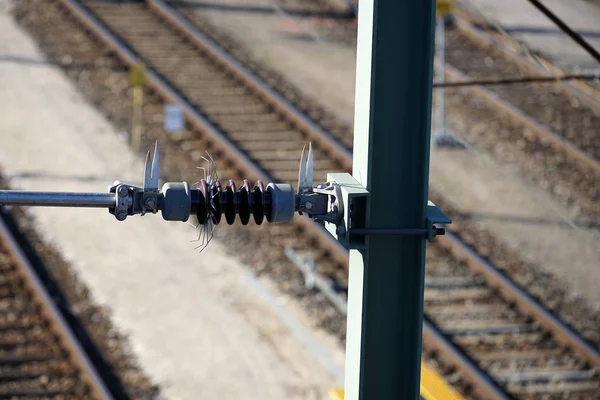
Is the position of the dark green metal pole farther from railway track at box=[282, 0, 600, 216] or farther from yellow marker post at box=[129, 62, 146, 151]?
yellow marker post at box=[129, 62, 146, 151]

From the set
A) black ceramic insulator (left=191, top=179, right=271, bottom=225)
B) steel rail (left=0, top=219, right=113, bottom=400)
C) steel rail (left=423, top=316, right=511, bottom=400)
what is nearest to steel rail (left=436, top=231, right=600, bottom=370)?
steel rail (left=423, top=316, right=511, bottom=400)

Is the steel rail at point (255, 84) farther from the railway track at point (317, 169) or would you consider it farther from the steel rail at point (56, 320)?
the steel rail at point (56, 320)

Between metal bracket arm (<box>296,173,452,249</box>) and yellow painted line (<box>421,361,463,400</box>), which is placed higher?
metal bracket arm (<box>296,173,452,249</box>)

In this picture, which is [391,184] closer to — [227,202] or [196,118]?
[227,202]

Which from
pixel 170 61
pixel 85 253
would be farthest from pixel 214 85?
pixel 85 253

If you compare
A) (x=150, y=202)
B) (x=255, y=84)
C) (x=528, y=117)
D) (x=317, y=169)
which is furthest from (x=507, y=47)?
(x=150, y=202)

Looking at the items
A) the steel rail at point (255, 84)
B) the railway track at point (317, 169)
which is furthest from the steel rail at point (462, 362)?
the steel rail at point (255, 84)

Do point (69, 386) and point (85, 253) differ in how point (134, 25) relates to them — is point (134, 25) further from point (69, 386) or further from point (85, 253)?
point (69, 386)
